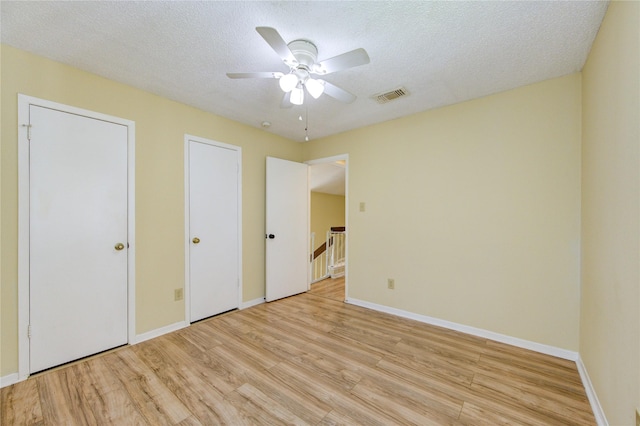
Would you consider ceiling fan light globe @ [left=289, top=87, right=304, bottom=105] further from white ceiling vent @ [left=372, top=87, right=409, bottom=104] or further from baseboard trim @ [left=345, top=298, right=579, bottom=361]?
baseboard trim @ [left=345, top=298, right=579, bottom=361]

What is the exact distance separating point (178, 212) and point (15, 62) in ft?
5.27

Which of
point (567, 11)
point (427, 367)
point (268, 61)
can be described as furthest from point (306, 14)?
point (427, 367)

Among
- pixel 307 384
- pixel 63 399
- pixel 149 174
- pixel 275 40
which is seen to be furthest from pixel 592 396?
pixel 149 174

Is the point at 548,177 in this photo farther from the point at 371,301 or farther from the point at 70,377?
the point at 70,377

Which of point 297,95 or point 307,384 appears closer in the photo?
point 307,384

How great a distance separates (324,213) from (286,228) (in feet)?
12.6

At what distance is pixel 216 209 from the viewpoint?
3.11m

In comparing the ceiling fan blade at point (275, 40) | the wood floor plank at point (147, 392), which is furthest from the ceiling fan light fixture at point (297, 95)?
the wood floor plank at point (147, 392)

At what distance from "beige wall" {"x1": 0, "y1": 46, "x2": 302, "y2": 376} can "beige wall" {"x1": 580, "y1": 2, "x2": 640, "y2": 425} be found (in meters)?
3.33

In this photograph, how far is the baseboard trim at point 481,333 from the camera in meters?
2.18

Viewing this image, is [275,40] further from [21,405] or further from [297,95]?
[21,405]

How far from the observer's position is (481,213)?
2586 mm

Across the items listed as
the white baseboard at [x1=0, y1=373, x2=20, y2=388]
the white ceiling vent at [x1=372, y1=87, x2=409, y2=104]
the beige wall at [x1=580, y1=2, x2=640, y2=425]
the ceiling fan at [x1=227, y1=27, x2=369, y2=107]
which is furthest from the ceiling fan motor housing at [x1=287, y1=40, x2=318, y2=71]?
the white baseboard at [x1=0, y1=373, x2=20, y2=388]

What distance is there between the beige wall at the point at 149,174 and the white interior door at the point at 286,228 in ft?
0.52
